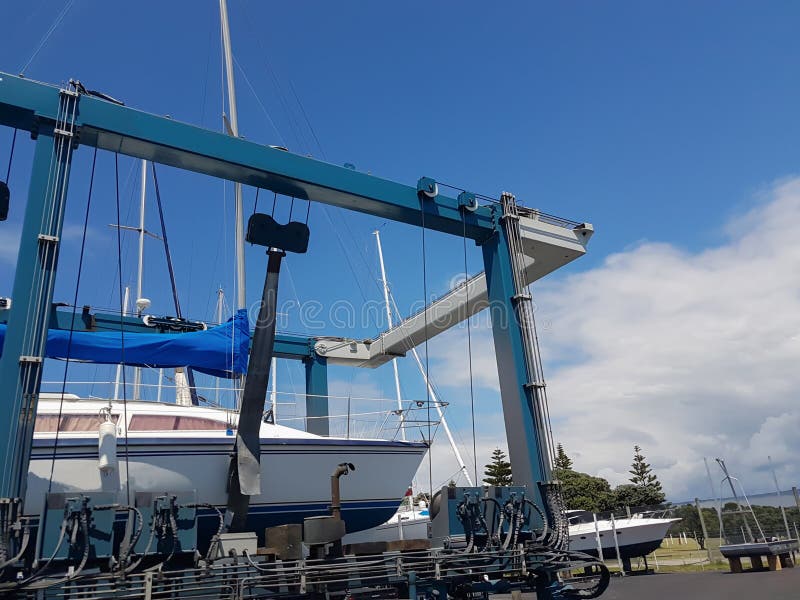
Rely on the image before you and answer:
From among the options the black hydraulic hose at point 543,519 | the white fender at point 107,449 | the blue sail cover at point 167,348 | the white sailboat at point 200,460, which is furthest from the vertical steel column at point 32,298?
the black hydraulic hose at point 543,519

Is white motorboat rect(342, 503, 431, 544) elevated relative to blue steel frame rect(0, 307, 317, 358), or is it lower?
lower

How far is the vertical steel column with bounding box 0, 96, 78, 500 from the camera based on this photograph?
6.09 metres

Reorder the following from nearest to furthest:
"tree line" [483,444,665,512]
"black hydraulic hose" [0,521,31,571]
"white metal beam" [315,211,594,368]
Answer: "black hydraulic hose" [0,521,31,571]
"white metal beam" [315,211,594,368]
"tree line" [483,444,665,512]

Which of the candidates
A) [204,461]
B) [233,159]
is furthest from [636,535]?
[233,159]

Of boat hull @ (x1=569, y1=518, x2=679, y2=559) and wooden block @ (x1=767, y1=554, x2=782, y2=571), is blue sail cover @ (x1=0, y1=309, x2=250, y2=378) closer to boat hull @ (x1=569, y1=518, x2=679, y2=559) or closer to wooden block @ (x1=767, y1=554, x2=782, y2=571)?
wooden block @ (x1=767, y1=554, x2=782, y2=571)

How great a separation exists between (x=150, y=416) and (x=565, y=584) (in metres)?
6.20

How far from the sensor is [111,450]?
8.12m

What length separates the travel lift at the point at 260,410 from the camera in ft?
18.6

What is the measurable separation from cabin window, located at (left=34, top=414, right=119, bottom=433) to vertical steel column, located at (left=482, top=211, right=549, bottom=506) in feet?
18.7

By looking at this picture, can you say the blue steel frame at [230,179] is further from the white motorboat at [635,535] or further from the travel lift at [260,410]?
the white motorboat at [635,535]

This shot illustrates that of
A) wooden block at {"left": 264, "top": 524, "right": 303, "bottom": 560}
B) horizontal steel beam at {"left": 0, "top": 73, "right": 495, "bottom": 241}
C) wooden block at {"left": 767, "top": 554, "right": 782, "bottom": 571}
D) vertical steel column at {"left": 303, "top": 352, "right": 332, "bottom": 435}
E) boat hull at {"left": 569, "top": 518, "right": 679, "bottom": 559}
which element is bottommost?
wooden block at {"left": 767, "top": 554, "right": 782, "bottom": 571}

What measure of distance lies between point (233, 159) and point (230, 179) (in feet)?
1.29

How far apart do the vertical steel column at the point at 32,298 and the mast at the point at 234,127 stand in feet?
12.5

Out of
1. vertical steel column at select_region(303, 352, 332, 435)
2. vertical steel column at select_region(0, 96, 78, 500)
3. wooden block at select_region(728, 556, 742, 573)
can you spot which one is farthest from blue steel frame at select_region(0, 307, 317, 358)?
wooden block at select_region(728, 556, 742, 573)
